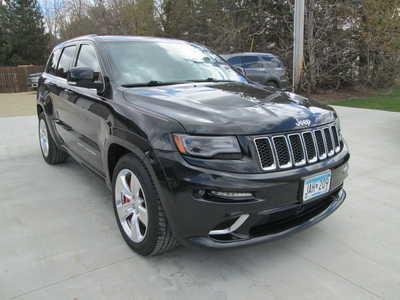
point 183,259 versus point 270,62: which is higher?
point 270,62

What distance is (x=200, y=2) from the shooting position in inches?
761

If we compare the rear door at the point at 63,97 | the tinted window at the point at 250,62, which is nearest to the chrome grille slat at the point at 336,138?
the rear door at the point at 63,97

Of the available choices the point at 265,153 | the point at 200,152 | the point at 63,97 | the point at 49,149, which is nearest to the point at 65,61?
the point at 63,97

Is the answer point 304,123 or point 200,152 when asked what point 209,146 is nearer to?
point 200,152

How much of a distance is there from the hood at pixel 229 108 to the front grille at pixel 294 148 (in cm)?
6

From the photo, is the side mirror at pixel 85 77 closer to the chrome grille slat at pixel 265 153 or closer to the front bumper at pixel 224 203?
the front bumper at pixel 224 203

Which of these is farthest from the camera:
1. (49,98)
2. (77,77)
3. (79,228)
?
(49,98)

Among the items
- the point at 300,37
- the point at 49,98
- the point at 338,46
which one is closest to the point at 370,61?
the point at 338,46

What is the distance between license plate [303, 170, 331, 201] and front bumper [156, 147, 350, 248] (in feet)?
0.18

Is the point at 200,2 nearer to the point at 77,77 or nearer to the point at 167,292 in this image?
the point at 77,77

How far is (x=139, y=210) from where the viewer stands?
262 centimetres

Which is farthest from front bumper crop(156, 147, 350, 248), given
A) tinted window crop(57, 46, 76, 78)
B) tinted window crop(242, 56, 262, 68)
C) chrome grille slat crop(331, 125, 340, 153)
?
tinted window crop(242, 56, 262, 68)

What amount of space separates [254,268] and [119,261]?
3.30ft

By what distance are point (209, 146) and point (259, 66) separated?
10.4m
